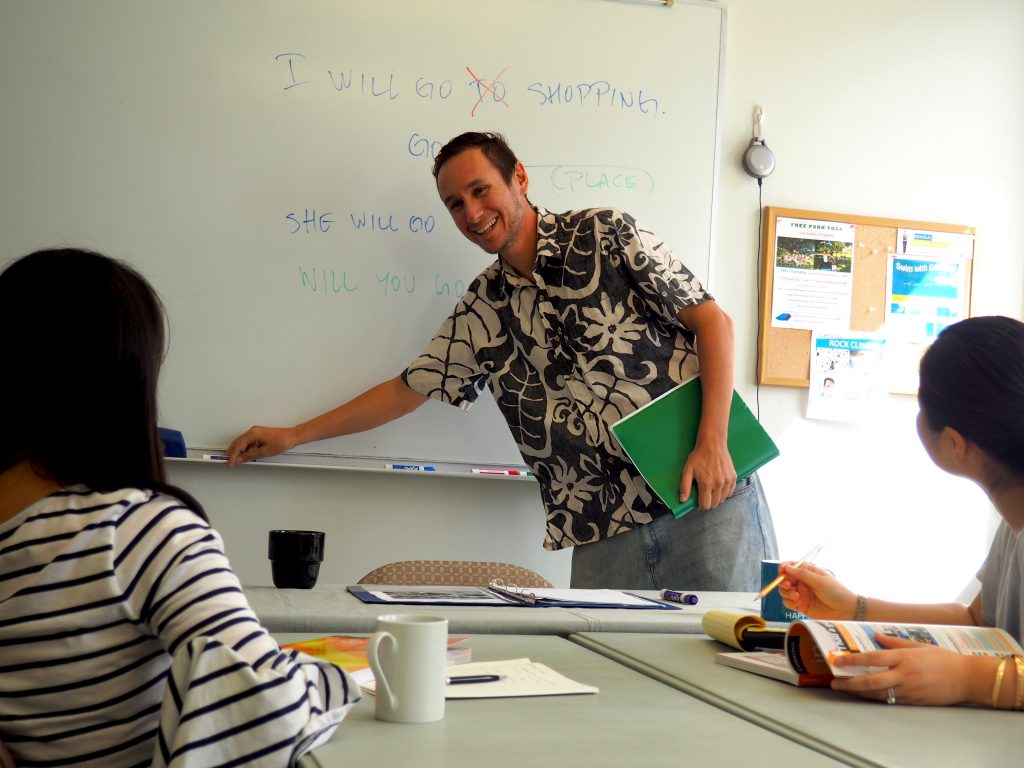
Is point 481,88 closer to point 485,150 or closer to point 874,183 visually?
point 485,150

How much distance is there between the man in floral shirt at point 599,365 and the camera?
202 cm

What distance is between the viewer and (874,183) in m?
2.79

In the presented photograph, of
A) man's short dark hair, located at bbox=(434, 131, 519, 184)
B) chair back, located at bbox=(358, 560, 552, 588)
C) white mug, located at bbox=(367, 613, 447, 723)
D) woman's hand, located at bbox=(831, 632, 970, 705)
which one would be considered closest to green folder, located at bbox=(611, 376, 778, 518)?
chair back, located at bbox=(358, 560, 552, 588)

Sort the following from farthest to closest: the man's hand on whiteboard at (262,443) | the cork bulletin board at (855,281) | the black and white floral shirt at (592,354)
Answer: the cork bulletin board at (855,281)
the man's hand on whiteboard at (262,443)
the black and white floral shirt at (592,354)

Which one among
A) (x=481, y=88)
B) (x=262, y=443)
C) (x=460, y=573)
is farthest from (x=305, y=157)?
(x=460, y=573)

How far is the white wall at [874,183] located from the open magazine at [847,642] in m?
1.44

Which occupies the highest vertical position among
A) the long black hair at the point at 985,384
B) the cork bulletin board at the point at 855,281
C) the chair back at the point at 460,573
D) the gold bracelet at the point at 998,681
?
the cork bulletin board at the point at 855,281

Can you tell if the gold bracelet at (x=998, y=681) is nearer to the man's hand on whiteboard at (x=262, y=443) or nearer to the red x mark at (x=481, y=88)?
the man's hand on whiteboard at (x=262, y=443)

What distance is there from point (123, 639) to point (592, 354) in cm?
136

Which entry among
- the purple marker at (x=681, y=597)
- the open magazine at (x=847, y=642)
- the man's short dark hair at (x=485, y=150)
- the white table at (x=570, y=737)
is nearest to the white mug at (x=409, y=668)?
the white table at (x=570, y=737)

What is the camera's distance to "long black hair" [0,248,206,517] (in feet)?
2.83

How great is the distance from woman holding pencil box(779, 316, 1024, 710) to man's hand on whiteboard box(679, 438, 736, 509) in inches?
20.5

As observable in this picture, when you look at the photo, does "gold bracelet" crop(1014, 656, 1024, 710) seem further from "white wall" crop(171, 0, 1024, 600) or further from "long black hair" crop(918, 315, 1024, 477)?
"white wall" crop(171, 0, 1024, 600)

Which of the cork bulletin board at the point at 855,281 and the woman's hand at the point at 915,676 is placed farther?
the cork bulletin board at the point at 855,281
